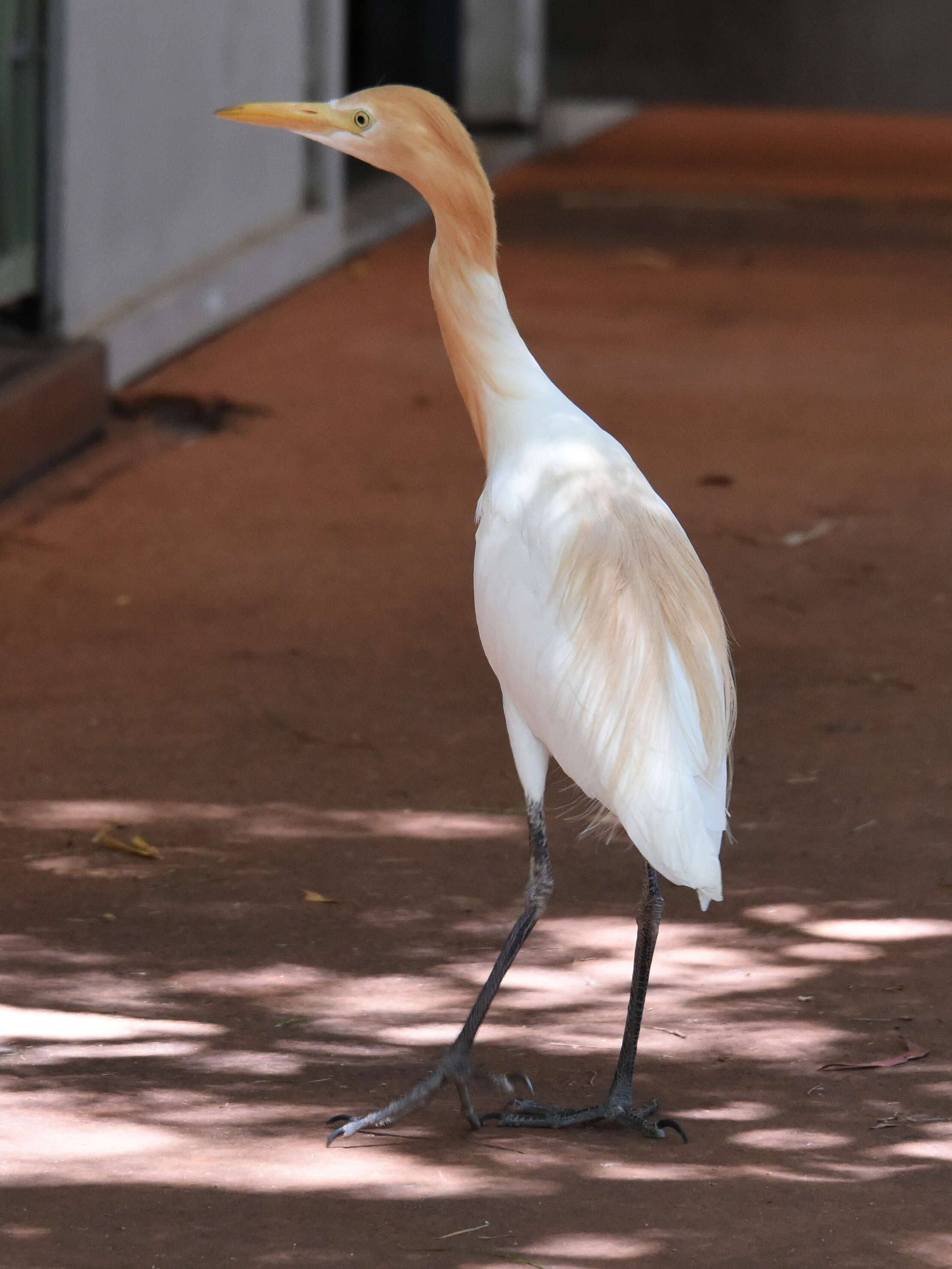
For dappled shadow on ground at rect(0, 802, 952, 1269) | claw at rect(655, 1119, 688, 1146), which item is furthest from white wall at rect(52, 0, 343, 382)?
claw at rect(655, 1119, 688, 1146)

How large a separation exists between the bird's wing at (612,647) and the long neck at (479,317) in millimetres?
173

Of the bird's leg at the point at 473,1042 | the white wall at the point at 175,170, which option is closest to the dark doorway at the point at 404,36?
the white wall at the point at 175,170

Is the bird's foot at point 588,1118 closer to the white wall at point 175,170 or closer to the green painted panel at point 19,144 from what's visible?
the green painted panel at point 19,144

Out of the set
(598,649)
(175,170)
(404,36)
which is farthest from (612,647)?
(404,36)

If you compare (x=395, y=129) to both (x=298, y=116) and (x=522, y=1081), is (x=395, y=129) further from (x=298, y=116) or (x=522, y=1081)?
(x=522, y=1081)

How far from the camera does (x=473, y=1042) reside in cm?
294

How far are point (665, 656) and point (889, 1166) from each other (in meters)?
0.83

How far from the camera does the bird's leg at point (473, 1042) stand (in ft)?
9.45

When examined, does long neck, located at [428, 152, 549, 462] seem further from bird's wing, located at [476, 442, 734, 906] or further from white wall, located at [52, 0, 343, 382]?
white wall, located at [52, 0, 343, 382]

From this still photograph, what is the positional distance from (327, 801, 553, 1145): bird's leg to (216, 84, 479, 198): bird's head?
1015 mm

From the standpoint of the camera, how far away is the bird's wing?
2.76m

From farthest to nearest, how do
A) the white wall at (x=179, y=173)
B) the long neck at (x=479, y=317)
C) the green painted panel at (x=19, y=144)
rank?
1. the white wall at (x=179, y=173)
2. the green painted panel at (x=19, y=144)
3. the long neck at (x=479, y=317)

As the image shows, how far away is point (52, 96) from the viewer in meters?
7.79

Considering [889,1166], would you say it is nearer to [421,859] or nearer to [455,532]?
[421,859]
